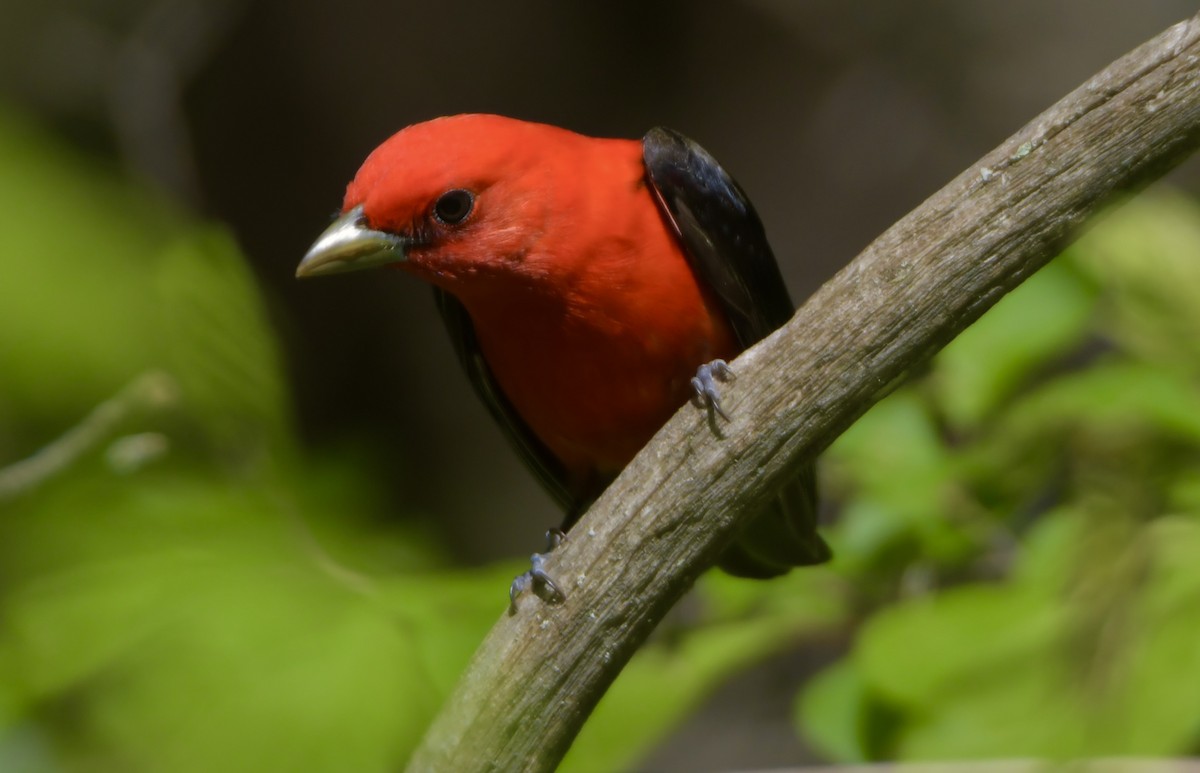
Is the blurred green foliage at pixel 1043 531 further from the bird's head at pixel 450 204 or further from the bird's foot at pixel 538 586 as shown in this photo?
the bird's head at pixel 450 204

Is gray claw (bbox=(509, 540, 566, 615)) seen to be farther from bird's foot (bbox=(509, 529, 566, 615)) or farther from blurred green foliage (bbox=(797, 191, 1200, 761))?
blurred green foliage (bbox=(797, 191, 1200, 761))

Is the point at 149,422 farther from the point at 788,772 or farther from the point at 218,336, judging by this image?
the point at 788,772

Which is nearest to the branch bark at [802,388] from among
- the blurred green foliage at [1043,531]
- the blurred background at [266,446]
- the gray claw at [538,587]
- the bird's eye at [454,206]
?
the gray claw at [538,587]

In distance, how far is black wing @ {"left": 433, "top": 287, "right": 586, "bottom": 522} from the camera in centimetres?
325

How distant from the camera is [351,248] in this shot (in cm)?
268

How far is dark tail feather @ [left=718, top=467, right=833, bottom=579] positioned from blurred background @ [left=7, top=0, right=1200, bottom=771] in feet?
0.25

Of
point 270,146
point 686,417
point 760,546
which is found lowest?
point 686,417

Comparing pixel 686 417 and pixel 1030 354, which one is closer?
pixel 686 417

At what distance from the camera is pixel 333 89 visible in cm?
674

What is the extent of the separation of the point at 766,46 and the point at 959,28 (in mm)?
1005

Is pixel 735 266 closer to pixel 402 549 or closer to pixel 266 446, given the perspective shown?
pixel 402 549

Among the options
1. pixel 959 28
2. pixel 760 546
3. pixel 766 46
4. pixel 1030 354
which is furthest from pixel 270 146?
pixel 1030 354

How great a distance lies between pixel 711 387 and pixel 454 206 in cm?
89

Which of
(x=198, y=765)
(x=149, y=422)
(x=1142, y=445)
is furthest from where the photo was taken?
(x=1142, y=445)
